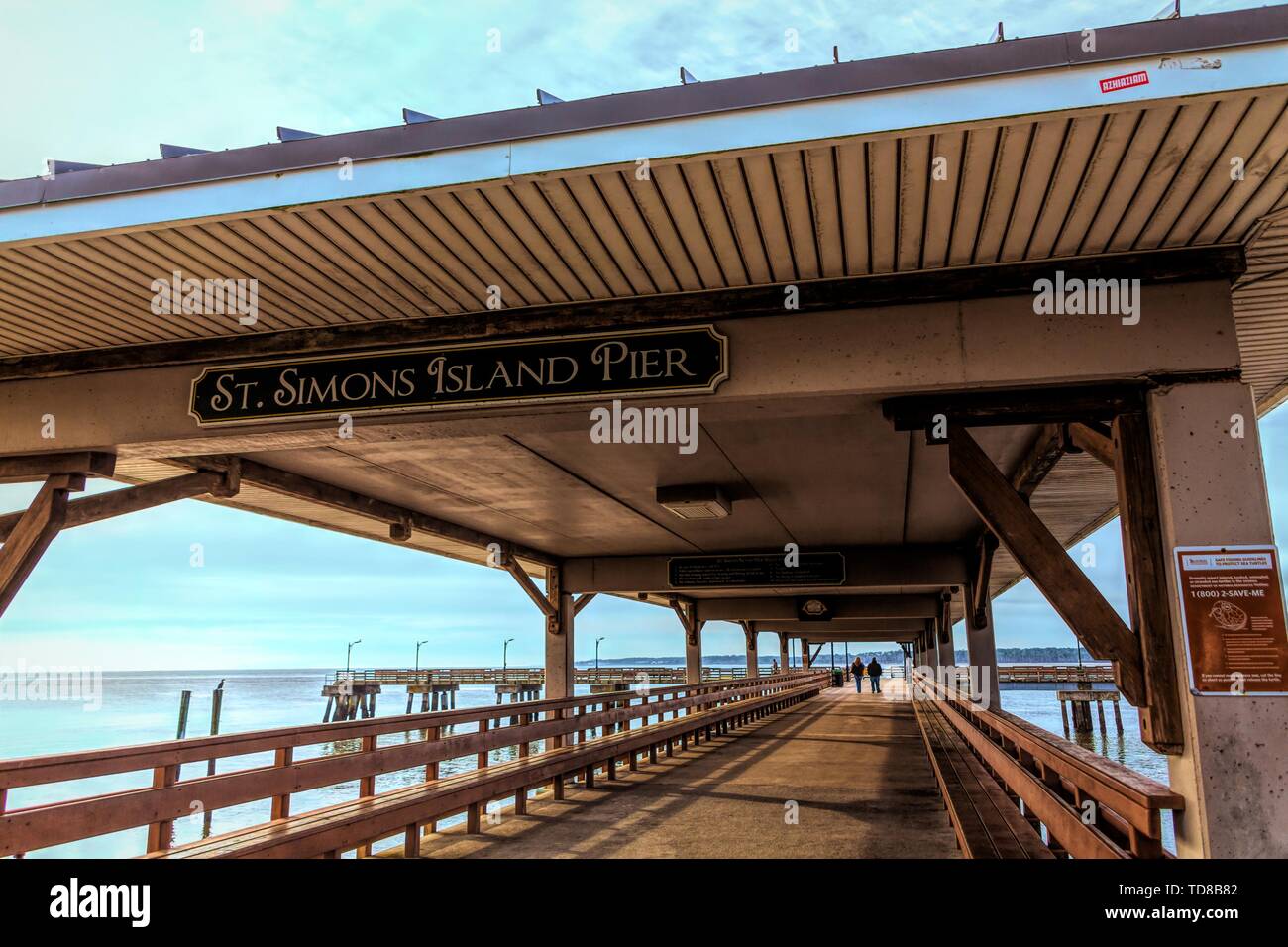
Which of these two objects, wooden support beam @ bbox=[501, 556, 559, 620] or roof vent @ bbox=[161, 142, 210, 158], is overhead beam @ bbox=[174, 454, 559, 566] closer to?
wooden support beam @ bbox=[501, 556, 559, 620]

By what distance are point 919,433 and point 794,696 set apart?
22.6 meters

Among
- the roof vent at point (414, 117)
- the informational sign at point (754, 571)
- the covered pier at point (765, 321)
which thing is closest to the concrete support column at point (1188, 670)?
the covered pier at point (765, 321)

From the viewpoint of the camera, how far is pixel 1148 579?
15.7 ft

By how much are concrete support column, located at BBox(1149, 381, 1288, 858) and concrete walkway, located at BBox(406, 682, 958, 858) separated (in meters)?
2.40

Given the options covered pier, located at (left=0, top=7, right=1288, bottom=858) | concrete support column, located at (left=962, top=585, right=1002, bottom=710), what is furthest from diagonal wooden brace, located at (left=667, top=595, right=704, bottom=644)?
covered pier, located at (left=0, top=7, right=1288, bottom=858)

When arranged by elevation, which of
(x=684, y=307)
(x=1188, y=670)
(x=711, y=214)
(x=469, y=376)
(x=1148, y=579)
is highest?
(x=711, y=214)

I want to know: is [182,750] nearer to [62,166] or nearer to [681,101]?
[62,166]

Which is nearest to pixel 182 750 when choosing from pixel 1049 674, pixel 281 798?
pixel 281 798

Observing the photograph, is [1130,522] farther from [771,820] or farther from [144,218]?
[144,218]

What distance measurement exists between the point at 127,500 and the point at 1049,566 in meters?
7.21

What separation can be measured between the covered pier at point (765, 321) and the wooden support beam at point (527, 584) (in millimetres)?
6778

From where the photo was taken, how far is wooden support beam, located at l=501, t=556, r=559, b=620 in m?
14.5

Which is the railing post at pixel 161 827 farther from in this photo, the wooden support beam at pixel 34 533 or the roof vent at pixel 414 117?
the roof vent at pixel 414 117
